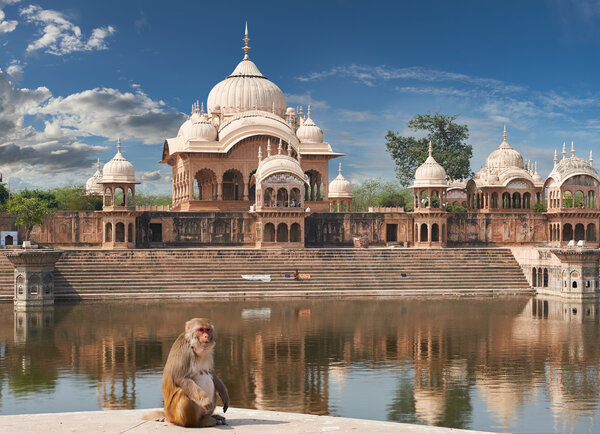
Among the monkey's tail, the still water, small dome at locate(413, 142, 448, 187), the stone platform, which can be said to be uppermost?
small dome at locate(413, 142, 448, 187)

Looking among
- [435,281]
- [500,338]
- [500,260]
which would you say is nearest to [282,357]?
[500,338]

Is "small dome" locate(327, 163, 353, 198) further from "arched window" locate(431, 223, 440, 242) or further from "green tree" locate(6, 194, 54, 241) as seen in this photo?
"green tree" locate(6, 194, 54, 241)

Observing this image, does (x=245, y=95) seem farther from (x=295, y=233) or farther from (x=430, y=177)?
(x=430, y=177)

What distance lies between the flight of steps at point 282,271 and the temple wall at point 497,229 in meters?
4.39

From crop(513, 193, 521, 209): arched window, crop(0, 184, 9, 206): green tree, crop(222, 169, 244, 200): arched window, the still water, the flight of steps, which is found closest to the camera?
the still water

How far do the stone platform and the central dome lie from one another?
99.5 feet

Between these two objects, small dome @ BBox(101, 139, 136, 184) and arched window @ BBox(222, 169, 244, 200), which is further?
arched window @ BBox(222, 169, 244, 200)

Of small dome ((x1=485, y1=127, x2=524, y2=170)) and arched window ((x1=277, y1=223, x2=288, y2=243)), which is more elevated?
small dome ((x1=485, y1=127, x2=524, y2=170))

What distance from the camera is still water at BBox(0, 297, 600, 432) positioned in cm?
1044

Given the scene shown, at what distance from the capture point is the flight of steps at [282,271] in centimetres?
2377

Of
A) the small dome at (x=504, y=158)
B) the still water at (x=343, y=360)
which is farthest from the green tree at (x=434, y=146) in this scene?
the still water at (x=343, y=360)

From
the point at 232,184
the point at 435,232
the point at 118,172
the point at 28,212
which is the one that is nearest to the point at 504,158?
the point at 435,232

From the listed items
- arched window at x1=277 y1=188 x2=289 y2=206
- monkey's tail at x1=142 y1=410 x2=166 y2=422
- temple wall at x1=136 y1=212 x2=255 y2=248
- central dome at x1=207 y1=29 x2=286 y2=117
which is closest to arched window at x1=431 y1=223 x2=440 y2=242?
arched window at x1=277 y1=188 x2=289 y2=206

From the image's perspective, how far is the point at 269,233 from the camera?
30281mm
